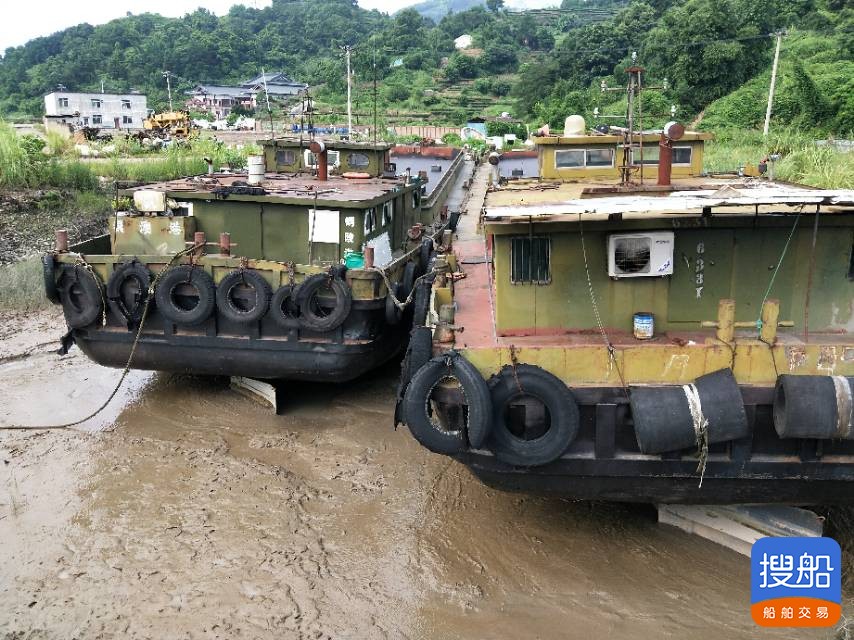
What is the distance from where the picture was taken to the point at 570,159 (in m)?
9.69

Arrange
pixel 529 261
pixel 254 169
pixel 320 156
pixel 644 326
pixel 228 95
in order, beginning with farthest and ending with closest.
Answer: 1. pixel 228 95
2. pixel 320 156
3. pixel 254 169
4. pixel 529 261
5. pixel 644 326

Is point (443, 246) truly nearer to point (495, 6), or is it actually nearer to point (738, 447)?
point (738, 447)

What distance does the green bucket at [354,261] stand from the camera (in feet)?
28.2

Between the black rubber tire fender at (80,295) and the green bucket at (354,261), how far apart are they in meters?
2.79

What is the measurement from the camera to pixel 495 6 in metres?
Answer: 100

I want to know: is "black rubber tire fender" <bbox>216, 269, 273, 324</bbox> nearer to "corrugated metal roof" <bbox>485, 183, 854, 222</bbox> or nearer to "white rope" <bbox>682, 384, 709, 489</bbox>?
"corrugated metal roof" <bbox>485, 183, 854, 222</bbox>

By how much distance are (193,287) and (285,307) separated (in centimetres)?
107

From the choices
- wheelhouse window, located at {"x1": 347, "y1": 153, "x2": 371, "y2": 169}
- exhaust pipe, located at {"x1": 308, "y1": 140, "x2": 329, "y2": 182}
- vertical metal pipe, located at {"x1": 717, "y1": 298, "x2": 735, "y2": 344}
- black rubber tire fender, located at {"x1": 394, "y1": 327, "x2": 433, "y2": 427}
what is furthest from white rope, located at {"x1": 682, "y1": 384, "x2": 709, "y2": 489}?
wheelhouse window, located at {"x1": 347, "y1": 153, "x2": 371, "y2": 169}

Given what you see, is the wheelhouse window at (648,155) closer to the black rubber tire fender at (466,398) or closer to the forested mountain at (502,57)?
the forested mountain at (502,57)

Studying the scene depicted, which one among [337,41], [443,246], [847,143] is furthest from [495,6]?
[443,246]

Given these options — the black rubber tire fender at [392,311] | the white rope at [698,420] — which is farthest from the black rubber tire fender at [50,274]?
the white rope at [698,420]

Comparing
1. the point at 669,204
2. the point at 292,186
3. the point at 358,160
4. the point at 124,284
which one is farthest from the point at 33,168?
the point at 669,204

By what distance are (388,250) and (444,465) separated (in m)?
3.49

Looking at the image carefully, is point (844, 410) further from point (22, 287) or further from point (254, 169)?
point (22, 287)
